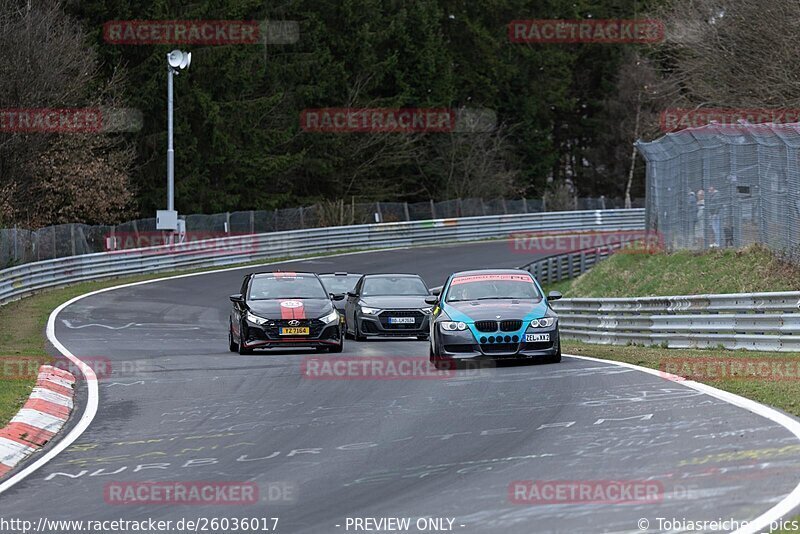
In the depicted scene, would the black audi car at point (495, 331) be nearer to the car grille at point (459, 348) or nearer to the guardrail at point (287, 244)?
the car grille at point (459, 348)

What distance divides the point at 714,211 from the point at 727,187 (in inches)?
50.9

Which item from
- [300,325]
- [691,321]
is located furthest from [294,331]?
[691,321]

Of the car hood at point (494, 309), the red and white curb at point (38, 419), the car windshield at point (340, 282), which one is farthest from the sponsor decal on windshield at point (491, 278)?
the car windshield at point (340, 282)

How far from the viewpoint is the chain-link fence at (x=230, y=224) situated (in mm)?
38406

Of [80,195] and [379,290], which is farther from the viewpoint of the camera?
[80,195]

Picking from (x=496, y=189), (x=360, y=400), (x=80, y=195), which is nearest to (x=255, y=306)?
(x=360, y=400)

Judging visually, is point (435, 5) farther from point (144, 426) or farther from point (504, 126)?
point (144, 426)

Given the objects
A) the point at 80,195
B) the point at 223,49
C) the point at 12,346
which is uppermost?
the point at 223,49

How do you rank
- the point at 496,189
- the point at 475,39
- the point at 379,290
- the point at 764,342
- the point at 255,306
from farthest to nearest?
the point at 475,39
the point at 496,189
the point at 379,290
the point at 255,306
the point at 764,342

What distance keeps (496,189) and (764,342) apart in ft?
177

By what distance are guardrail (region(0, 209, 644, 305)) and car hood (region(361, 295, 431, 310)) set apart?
12.0m

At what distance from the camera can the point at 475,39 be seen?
7781 cm

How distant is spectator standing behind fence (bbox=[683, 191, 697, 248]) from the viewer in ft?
91.8

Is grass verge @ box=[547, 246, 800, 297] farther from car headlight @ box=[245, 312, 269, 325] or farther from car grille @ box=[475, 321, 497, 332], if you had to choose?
car headlight @ box=[245, 312, 269, 325]
